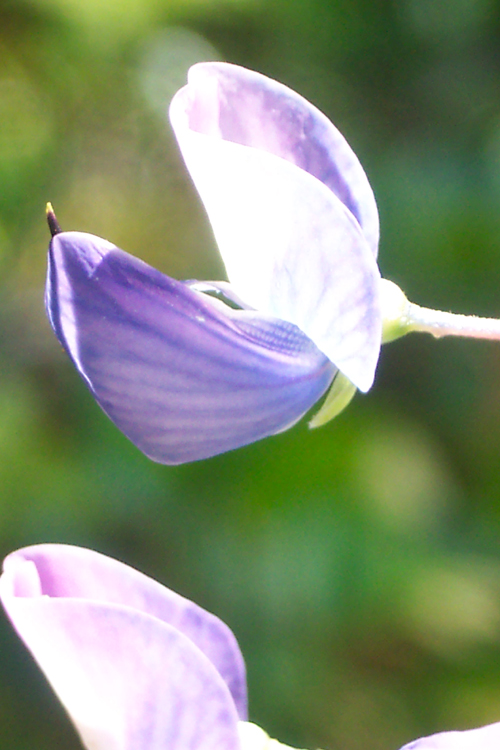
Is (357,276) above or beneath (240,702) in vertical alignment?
above

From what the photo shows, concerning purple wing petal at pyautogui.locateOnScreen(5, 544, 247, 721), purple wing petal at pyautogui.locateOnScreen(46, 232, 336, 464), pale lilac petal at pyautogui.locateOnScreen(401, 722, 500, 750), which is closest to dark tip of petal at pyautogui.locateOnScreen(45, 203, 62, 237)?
purple wing petal at pyautogui.locateOnScreen(46, 232, 336, 464)

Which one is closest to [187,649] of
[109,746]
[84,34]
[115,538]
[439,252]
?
[109,746]

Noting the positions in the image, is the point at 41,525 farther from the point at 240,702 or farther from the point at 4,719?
the point at 240,702

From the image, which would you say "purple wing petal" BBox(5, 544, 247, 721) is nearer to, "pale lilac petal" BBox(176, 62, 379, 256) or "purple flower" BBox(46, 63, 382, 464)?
"purple flower" BBox(46, 63, 382, 464)

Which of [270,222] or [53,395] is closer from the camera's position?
[270,222]

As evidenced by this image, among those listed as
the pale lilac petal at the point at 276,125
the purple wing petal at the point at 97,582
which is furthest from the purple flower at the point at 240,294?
the purple wing petal at the point at 97,582

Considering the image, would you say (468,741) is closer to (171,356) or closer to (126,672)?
(126,672)
